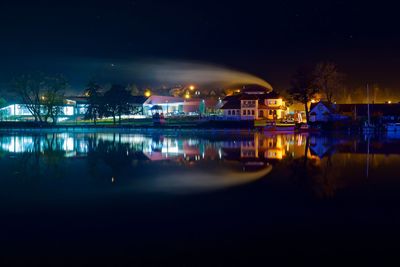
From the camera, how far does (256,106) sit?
76000 millimetres

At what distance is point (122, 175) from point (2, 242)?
8913mm

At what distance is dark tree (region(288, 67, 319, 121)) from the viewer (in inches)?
2581

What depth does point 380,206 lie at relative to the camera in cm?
1209

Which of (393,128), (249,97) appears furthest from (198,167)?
(249,97)

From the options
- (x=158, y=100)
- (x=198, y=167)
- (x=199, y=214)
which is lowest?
(x=199, y=214)

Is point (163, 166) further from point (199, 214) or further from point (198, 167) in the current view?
point (199, 214)

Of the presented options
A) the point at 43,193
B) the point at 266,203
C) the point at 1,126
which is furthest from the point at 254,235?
the point at 1,126

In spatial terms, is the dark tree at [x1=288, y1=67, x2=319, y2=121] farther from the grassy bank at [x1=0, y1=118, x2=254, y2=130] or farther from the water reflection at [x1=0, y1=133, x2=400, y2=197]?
the water reflection at [x1=0, y1=133, x2=400, y2=197]

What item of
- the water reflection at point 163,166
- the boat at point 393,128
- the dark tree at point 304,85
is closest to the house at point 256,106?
the dark tree at point 304,85

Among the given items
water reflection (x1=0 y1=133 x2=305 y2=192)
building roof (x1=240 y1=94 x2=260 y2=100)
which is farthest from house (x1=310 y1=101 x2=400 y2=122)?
water reflection (x1=0 y1=133 x2=305 y2=192)

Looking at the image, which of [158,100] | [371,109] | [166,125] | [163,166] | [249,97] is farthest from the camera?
[158,100]

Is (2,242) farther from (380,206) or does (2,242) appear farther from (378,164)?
(378,164)

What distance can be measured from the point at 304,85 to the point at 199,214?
188 feet

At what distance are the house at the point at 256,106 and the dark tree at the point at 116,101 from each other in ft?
56.8
